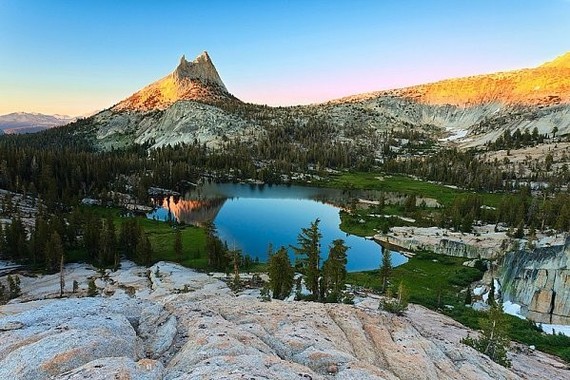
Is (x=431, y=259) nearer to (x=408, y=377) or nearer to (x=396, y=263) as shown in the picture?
(x=396, y=263)

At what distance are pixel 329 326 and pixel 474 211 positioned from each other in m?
127

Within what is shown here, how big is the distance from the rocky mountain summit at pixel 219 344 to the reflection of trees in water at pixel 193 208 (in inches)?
4433

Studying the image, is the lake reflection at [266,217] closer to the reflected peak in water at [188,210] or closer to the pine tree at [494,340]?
the reflected peak in water at [188,210]

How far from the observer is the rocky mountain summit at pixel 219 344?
17.3m

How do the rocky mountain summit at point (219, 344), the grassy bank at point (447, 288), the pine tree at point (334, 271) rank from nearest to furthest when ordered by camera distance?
the rocky mountain summit at point (219, 344)
the grassy bank at point (447, 288)
the pine tree at point (334, 271)

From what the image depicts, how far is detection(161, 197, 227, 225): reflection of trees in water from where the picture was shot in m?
146

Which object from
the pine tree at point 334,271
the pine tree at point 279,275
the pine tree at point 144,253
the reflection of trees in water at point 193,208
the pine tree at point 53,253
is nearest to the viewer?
the pine tree at point 334,271

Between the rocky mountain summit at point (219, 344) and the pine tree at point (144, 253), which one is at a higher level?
the rocky mountain summit at point (219, 344)

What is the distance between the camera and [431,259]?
101 m

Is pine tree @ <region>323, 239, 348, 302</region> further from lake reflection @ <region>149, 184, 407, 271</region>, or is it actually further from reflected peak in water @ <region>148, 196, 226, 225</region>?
reflected peak in water @ <region>148, 196, 226, 225</region>

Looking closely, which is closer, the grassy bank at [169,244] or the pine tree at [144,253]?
the pine tree at [144,253]

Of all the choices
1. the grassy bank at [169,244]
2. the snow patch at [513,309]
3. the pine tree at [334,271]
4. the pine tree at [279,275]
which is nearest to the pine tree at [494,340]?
the pine tree at [334,271]

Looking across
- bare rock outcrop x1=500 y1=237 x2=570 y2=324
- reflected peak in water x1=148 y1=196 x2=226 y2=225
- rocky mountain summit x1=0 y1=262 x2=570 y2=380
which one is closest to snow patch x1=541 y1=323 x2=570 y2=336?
bare rock outcrop x1=500 y1=237 x2=570 y2=324

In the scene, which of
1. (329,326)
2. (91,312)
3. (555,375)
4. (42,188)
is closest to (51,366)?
(91,312)
